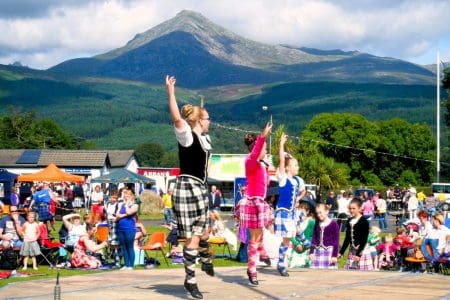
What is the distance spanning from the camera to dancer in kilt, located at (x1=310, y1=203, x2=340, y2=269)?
1420 cm

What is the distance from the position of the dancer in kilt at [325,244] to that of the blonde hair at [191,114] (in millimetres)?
4712

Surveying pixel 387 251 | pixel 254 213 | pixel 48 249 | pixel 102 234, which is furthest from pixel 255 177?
pixel 102 234

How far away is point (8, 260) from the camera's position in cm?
1717

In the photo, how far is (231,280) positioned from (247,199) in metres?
1.12

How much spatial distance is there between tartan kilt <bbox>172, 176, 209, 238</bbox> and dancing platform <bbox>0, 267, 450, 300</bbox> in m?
0.80

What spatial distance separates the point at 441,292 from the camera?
10.1 meters

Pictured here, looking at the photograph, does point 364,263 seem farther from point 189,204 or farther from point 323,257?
point 189,204

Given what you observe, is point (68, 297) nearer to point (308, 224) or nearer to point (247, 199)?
point (247, 199)

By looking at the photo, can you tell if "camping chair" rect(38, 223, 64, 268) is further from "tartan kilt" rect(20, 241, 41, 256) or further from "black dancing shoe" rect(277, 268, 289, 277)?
"black dancing shoe" rect(277, 268, 289, 277)

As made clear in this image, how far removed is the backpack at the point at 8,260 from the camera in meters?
17.0

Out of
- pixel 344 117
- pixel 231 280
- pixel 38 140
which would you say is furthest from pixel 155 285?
pixel 38 140

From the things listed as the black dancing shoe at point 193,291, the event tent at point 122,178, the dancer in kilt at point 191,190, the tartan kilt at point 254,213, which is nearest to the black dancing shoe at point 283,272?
the tartan kilt at point 254,213

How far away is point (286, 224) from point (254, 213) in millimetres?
1557

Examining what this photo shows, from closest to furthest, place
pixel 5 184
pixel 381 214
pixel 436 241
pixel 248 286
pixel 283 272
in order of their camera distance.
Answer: pixel 248 286 < pixel 283 272 < pixel 436 241 < pixel 381 214 < pixel 5 184
